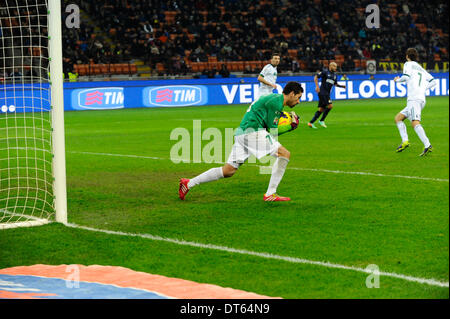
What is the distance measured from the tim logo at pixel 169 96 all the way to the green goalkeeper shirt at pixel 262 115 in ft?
66.5

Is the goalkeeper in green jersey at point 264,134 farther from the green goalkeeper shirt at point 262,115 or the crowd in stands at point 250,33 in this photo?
the crowd in stands at point 250,33

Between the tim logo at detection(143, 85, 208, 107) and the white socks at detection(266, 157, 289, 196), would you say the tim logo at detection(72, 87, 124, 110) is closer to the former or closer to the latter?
the tim logo at detection(143, 85, 208, 107)

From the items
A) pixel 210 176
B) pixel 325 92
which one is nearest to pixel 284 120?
pixel 210 176

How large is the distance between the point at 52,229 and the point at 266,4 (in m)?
34.5

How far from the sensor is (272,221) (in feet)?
25.8

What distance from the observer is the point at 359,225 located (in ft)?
24.8

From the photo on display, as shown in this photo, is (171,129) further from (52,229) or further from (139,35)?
(139,35)

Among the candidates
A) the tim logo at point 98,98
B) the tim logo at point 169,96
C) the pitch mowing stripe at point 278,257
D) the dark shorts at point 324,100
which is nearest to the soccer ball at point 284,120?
the pitch mowing stripe at point 278,257

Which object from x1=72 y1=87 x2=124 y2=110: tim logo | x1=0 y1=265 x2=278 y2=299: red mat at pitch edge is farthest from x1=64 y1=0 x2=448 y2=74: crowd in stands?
x1=0 y1=265 x2=278 y2=299: red mat at pitch edge

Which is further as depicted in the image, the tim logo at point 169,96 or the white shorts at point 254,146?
the tim logo at point 169,96

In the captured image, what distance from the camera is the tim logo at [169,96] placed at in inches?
1142

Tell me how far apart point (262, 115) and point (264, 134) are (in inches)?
10.1
